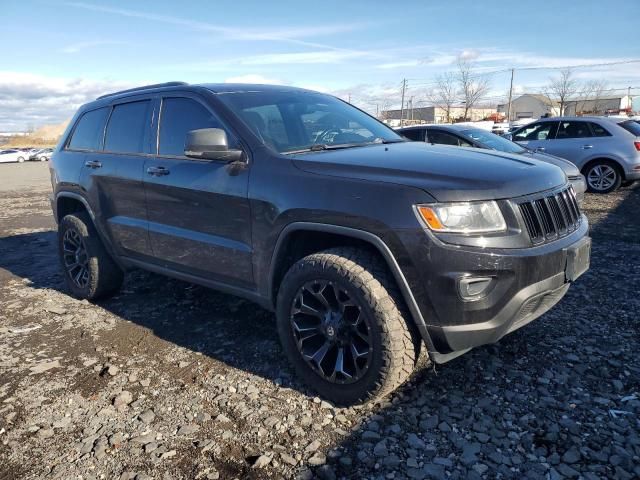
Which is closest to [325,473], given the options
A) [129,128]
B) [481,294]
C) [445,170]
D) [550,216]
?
[481,294]

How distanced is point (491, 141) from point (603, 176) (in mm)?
3480

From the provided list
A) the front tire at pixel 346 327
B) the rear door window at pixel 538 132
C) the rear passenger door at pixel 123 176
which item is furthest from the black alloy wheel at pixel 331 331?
the rear door window at pixel 538 132

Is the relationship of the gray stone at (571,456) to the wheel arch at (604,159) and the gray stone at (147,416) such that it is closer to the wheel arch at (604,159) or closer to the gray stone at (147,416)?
the gray stone at (147,416)

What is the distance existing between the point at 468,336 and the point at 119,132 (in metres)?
3.34

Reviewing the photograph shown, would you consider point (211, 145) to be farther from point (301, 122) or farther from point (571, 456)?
point (571, 456)

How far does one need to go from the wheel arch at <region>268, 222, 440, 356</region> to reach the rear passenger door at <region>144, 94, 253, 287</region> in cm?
22

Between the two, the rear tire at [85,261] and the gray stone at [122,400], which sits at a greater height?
the rear tire at [85,261]

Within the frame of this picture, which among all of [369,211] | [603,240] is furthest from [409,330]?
[603,240]

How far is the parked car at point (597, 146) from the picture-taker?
10.2 metres

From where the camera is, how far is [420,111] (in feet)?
234

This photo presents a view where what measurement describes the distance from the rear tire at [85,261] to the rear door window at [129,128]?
810 millimetres

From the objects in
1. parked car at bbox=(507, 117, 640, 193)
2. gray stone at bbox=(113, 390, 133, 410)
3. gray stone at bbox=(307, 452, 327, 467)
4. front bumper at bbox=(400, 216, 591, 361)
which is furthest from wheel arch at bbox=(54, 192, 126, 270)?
parked car at bbox=(507, 117, 640, 193)

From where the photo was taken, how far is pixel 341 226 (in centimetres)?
269

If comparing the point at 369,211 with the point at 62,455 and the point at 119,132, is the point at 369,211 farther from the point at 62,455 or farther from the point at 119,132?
the point at 119,132
